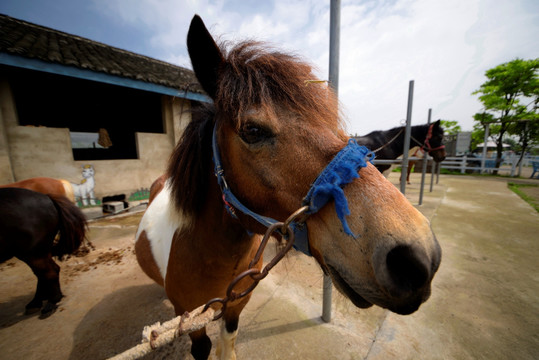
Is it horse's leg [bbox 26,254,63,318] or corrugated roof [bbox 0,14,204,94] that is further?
corrugated roof [bbox 0,14,204,94]

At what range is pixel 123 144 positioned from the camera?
7.80 meters

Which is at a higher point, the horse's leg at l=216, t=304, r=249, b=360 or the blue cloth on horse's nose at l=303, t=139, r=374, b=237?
the blue cloth on horse's nose at l=303, t=139, r=374, b=237

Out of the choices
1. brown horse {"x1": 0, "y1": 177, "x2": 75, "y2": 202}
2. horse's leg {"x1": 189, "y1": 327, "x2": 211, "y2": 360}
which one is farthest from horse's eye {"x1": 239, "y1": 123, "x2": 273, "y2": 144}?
brown horse {"x1": 0, "y1": 177, "x2": 75, "y2": 202}

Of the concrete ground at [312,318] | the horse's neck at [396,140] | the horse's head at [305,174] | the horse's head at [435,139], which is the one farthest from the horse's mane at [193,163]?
the horse's head at [435,139]

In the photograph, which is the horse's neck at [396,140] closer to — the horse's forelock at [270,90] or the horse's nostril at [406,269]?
the horse's forelock at [270,90]

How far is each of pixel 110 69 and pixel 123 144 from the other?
11.9 ft

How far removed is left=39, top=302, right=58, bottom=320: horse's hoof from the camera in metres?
2.28

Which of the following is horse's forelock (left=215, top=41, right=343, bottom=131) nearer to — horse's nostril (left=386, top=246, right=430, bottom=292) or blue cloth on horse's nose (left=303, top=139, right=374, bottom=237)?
blue cloth on horse's nose (left=303, top=139, right=374, bottom=237)

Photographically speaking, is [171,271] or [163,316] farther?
[163,316]

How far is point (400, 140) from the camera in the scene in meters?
5.38

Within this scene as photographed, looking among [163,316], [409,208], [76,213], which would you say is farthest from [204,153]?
[76,213]

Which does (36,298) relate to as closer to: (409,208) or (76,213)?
(76,213)

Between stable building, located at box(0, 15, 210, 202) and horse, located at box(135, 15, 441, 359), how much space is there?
→ 2264 millimetres

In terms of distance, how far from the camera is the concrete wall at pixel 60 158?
4.51 meters
